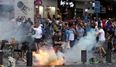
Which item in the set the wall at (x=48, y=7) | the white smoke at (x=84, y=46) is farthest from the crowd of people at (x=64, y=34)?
the wall at (x=48, y=7)

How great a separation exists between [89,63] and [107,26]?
6902mm

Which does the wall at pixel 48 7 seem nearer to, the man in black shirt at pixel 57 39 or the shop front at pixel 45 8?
the shop front at pixel 45 8

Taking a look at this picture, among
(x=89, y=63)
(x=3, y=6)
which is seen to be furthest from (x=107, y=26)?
(x=3, y=6)

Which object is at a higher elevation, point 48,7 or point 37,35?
point 48,7

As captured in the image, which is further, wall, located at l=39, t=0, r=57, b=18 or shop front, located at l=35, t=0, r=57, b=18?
wall, located at l=39, t=0, r=57, b=18

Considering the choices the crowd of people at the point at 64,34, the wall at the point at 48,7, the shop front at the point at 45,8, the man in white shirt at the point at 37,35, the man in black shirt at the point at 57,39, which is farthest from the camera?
the wall at the point at 48,7

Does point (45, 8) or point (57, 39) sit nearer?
point (57, 39)

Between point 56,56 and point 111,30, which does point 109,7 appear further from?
point 56,56

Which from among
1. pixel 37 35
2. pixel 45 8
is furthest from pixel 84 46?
pixel 45 8

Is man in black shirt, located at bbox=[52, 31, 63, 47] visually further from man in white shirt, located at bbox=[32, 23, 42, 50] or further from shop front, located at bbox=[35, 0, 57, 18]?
shop front, located at bbox=[35, 0, 57, 18]

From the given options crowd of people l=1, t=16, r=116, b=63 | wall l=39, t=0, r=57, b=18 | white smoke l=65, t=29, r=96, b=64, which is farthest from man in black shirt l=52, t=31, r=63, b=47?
wall l=39, t=0, r=57, b=18

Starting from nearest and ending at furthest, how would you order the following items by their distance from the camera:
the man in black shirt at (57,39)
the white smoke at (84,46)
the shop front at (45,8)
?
the white smoke at (84,46), the man in black shirt at (57,39), the shop front at (45,8)

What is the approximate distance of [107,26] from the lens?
27.2 meters

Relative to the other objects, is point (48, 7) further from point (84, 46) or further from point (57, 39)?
point (84, 46)
